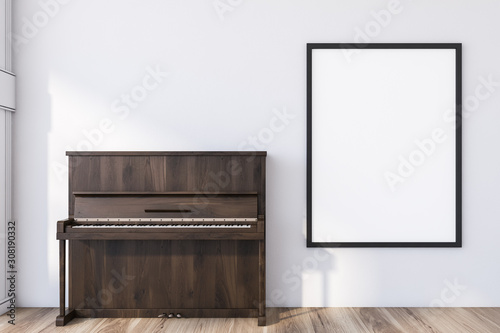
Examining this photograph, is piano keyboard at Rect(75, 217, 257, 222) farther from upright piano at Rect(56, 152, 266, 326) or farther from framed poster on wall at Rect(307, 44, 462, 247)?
framed poster on wall at Rect(307, 44, 462, 247)

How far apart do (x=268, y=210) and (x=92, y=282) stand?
58.3 inches

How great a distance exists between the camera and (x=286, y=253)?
3498mm

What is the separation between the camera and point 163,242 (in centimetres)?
325

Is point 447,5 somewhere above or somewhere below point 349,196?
above

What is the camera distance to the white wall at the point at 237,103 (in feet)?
11.4

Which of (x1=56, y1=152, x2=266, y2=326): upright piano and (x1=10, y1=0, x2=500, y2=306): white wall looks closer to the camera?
(x1=56, y1=152, x2=266, y2=326): upright piano

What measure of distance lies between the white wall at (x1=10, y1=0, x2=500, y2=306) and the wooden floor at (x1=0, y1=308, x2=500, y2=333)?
0.45 feet

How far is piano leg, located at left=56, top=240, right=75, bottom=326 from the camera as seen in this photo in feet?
9.91

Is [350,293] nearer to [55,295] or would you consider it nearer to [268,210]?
[268,210]

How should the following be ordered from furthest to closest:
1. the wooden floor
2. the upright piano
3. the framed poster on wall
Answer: the framed poster on wall → the upright piano → the wooden floor

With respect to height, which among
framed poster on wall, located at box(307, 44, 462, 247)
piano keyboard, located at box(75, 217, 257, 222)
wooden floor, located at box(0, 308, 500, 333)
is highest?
framed poster on wall, located at box(307, 44, 462, 247)

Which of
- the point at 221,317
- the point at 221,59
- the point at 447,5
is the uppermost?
the point at 447,5

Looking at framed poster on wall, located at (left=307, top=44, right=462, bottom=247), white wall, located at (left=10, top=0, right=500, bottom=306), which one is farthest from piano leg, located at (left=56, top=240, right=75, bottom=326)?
framed poster on wall, located at (left=307, top=44, right=462, bottom=247)

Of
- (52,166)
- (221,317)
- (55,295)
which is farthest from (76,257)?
(221,317)
